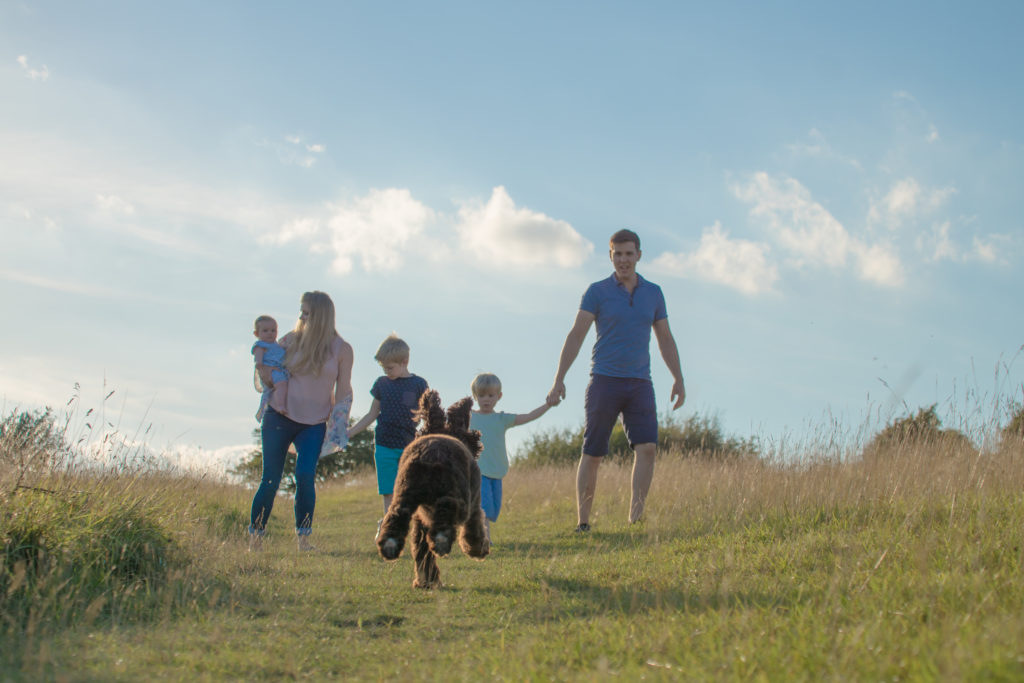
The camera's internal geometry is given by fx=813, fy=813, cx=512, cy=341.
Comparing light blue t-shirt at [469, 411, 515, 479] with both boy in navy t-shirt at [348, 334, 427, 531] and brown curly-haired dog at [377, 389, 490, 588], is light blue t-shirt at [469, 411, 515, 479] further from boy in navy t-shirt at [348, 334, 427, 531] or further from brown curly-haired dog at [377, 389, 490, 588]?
brown curly-haired dog at [377, 389, 490, 588]

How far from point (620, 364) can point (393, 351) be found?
2.30m

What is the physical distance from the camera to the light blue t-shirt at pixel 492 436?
828 centimetres

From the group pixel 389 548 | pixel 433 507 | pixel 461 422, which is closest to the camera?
pixel 389 548

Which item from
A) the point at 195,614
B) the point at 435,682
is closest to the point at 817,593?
the point at 435,682

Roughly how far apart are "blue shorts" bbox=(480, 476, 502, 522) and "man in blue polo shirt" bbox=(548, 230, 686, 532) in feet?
2.98

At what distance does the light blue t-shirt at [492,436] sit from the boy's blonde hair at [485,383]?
0.80ft

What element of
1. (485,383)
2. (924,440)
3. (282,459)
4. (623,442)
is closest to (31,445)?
(282,459)

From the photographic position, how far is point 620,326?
8.14 meters

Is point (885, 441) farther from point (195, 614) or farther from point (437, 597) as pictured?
point (195, 614)

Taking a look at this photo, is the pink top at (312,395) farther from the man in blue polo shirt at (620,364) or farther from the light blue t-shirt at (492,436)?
the man in blue polo shirt at (620,364)

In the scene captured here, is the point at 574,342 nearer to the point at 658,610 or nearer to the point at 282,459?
the point at 282,459

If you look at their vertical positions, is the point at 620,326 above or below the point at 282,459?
above

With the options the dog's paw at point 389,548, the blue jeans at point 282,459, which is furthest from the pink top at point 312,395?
the dog's paw at point 389,548

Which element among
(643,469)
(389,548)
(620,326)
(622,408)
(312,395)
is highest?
(620,326)
